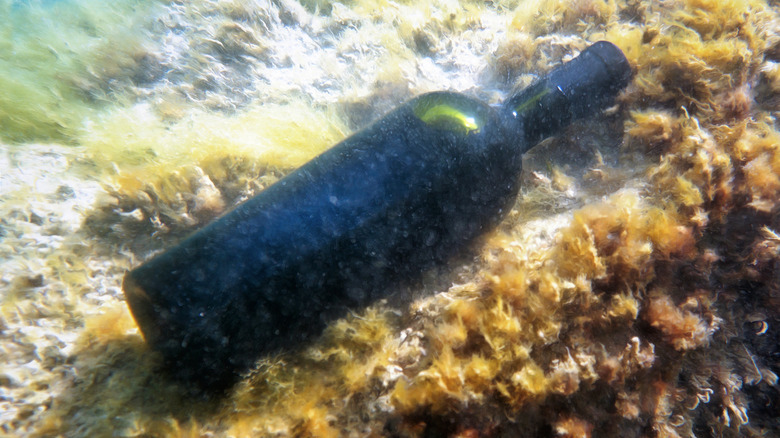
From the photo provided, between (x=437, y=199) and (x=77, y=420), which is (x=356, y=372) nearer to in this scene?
(x=437, y=199)

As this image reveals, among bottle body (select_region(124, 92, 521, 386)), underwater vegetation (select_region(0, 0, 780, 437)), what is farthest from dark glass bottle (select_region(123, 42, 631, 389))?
underwater vegetation (select_region(0, 0, 780, 437))

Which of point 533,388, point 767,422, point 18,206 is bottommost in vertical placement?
point 767,422

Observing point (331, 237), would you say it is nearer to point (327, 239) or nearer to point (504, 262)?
point (327, 239)

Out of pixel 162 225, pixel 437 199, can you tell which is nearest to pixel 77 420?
pixel 162 225

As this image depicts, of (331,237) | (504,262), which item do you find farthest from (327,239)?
(504,262)

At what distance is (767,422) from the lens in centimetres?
170

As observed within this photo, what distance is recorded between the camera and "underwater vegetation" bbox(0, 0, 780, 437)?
4.65 ft

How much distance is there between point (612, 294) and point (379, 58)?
9.94 feet

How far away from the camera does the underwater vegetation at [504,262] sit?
142 centimetres

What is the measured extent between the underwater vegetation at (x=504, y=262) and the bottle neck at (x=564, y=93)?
397 mm

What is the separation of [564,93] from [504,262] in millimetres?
1177

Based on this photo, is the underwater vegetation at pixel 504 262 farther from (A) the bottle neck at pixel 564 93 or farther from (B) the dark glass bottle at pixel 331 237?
(A) the bottle neck at pixel 564 93

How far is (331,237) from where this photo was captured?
145 cm

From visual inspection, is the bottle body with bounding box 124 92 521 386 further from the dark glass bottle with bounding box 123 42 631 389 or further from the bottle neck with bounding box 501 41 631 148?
the bottle neck with bounding box 501 41 631 148
